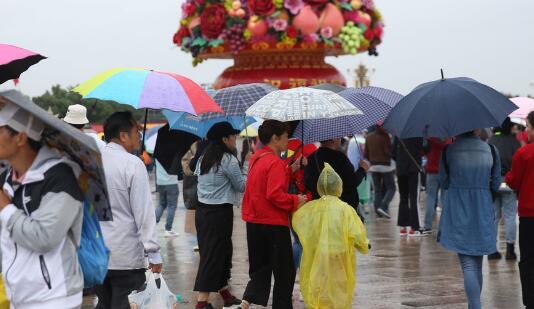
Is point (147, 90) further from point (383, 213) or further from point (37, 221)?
point (383, 213)

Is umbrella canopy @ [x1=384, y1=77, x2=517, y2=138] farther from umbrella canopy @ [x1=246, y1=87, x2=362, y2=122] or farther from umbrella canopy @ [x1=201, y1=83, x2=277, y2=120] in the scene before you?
umbrella canopy @ [x1=201, y1=83, x2=277, y2=120]

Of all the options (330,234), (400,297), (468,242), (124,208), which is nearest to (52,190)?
(124,208)

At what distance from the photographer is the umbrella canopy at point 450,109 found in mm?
7309

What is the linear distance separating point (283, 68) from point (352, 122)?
17.2 metres

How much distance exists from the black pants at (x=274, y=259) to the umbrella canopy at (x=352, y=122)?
1.09m

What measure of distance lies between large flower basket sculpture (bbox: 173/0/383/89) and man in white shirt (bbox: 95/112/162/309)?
1782cm

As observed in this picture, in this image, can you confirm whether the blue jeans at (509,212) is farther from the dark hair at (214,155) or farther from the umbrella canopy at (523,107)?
the dark hair at (214,155)

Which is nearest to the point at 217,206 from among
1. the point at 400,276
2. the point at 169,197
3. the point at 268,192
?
the point at 268,192

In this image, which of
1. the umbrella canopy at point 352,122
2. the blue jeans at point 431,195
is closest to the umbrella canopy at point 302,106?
the umbrella canopy at point 352,122

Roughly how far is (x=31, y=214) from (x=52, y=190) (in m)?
0.13

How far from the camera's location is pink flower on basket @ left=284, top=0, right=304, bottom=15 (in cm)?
2381

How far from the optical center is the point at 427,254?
12211 mm

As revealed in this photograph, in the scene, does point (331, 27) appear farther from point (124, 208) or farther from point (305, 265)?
point (124, 208)

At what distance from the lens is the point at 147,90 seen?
6.97m
